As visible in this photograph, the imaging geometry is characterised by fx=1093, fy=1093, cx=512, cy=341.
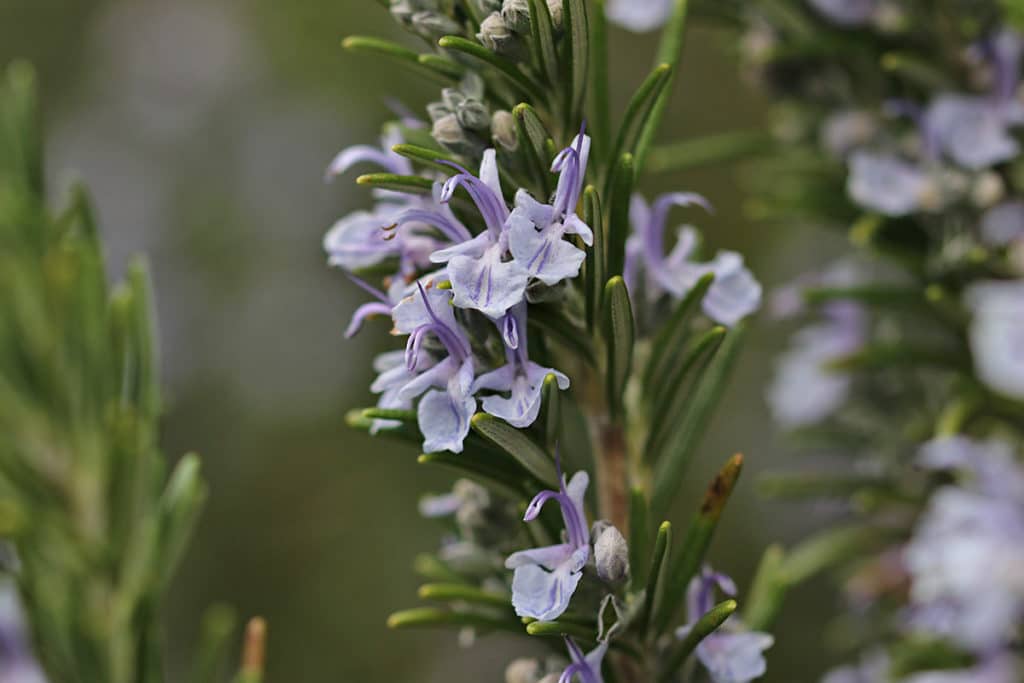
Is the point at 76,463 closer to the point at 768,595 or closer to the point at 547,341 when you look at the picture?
the point at 547,341

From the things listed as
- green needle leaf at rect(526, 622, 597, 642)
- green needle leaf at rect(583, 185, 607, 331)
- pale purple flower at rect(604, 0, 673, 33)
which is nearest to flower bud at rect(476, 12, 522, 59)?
green needle leaf at rect(583, 185, 607, 331)

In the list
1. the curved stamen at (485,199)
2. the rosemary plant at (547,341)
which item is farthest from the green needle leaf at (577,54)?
the curved stamen at (485,199)

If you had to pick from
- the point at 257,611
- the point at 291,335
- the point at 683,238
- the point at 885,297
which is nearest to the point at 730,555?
the point at 257,611

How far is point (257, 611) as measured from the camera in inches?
103

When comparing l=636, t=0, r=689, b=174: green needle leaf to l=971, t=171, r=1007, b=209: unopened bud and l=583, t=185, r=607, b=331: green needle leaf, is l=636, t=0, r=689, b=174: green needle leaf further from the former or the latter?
l=971, t=171, r=1007, b=209: unopened bud

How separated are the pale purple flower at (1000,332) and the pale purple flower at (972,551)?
8 cm

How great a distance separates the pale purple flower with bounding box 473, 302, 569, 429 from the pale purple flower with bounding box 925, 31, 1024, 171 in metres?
0.61

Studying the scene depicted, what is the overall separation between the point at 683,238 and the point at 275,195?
261 cm

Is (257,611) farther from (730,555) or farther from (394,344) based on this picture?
(730,555)

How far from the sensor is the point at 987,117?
1096 millimetres

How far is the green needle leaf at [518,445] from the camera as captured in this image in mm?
629

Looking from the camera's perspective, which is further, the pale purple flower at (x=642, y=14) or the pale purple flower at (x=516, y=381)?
the pale purple flower at (x=642, y=14)

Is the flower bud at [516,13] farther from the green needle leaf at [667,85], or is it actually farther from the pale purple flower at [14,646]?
the pale purple flower at [14,646]

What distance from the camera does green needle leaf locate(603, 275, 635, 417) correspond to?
66 cm
